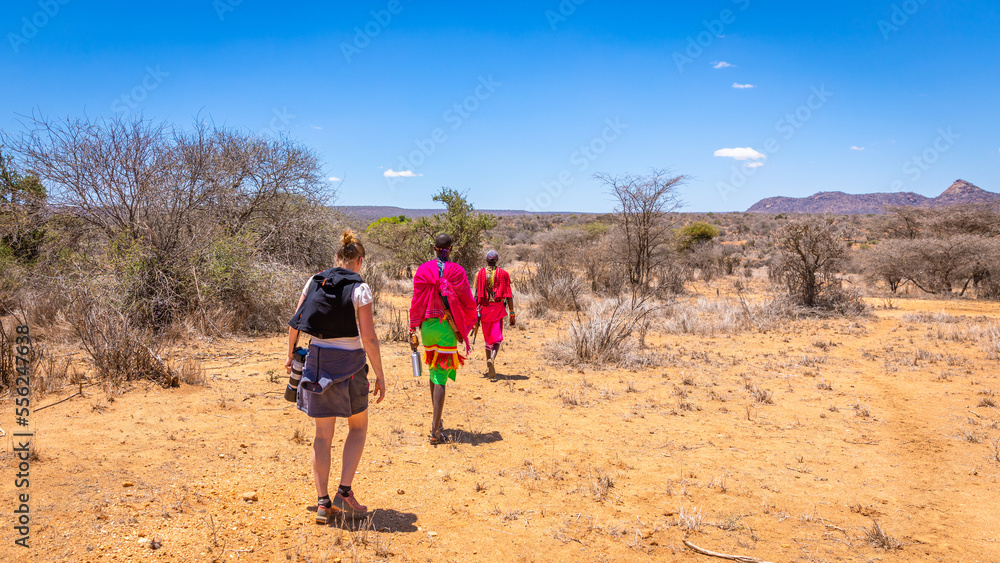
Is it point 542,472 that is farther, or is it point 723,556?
point 542,472

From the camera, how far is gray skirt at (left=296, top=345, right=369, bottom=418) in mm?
3043

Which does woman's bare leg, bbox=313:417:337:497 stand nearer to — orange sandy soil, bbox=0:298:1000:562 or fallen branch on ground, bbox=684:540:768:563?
orange sandy soil, bbox=0:298:1000:562

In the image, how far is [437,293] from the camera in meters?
4.59

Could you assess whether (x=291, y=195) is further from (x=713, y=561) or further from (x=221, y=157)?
(x=713, y=561)

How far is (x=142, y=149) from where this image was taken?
884 centimetres

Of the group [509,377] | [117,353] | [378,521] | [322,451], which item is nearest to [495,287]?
[509,377]

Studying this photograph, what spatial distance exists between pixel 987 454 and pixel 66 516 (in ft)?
22.2

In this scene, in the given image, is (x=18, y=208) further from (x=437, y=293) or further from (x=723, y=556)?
(x=723, y=556)

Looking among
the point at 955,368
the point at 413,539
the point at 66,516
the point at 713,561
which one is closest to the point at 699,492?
the point at 713,561

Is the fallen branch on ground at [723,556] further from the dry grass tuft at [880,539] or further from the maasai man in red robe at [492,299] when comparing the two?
the maasai man in red robe at [492,299]

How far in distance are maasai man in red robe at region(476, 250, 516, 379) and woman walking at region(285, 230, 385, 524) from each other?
151 inches

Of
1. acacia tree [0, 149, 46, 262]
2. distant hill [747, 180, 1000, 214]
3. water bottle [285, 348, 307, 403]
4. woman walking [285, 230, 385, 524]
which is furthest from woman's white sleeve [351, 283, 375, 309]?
distant hill [747, 180, 1000, 214]

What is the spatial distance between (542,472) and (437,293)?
166 centimetres

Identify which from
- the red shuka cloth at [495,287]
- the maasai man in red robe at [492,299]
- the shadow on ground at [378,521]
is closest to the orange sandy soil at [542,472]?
the shadow on ground at [378,521]
